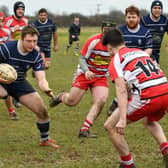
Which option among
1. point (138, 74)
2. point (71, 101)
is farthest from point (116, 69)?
point (71, 101)

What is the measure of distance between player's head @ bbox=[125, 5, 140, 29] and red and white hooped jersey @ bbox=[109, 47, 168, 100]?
291 cm

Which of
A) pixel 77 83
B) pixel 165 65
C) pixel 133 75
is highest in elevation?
pixel 133 75

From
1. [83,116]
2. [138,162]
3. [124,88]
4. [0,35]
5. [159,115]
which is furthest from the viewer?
[0,35]

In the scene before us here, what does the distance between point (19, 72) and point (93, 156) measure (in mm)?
1685

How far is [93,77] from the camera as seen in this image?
28.3ft

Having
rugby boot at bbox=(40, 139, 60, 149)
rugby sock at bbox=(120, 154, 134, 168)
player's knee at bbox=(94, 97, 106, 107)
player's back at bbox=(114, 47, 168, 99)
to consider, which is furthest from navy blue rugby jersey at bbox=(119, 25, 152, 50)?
rugby sock at bbox=(120, 154, 134, 168)

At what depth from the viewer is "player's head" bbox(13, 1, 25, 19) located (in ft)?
40.8

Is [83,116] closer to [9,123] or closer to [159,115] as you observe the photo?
[9,123]

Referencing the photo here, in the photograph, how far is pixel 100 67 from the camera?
8.84 m

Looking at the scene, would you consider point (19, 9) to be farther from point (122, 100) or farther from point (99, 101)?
point (122, 100)

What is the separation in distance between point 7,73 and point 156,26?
4.75 metres

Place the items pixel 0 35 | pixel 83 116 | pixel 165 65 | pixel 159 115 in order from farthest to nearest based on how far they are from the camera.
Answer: pixel 165 65
pixel 0 35
pixel 83 116
pixel 159 115

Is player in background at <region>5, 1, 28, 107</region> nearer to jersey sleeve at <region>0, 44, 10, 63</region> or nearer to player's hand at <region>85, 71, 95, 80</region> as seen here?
player's hand at <region>85, 71, 95, 80</region>

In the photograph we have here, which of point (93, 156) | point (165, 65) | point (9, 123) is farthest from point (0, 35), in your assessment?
point (165, 65)
